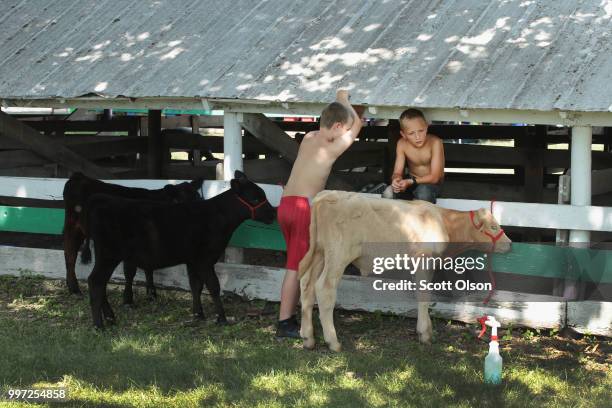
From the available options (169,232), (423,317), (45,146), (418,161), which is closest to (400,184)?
(418,161)

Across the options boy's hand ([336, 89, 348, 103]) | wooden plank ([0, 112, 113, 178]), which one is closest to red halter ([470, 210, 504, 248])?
boy's hand ([336, 89, 348, 103])

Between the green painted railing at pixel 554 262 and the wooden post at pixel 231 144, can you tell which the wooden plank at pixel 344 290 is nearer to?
the green painted railing at pixel 554 262

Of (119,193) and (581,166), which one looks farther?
(119,193)

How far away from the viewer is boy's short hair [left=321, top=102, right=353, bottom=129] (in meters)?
7.28

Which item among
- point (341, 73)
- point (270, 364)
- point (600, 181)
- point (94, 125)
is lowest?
point (270, 364)

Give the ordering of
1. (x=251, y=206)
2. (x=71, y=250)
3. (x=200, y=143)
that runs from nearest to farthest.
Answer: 1. (x=251, y=206)
2. (x=71, y=250)
3. (x=200, y=143)

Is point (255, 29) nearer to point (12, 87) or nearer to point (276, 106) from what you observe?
point (276, 106)

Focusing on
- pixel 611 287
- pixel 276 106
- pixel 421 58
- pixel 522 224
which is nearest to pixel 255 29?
pixel 276 106

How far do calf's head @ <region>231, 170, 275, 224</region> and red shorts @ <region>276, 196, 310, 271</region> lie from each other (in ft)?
2.00

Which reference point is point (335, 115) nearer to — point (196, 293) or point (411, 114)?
point (411, 114)

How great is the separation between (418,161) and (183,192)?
2.34m

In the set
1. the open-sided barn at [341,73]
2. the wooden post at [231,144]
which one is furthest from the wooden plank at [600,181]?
the wooden post at [231,144]

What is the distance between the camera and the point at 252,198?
816 cm

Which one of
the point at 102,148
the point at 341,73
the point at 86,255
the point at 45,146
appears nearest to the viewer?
the point at 341,73
